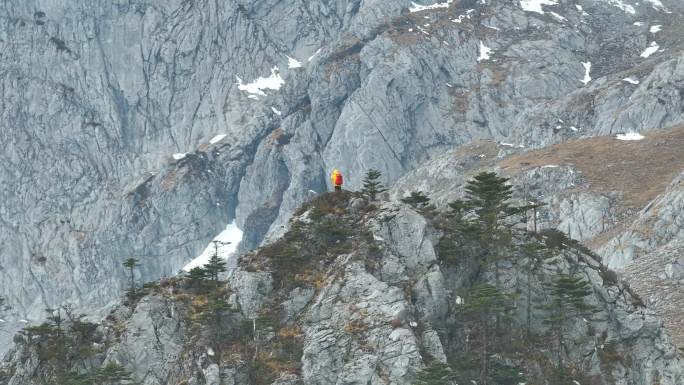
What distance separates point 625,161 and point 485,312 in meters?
117

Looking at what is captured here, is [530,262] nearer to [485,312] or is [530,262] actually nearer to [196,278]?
[485,312]

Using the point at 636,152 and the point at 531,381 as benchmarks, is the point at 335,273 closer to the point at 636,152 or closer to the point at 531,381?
the point at 531,381

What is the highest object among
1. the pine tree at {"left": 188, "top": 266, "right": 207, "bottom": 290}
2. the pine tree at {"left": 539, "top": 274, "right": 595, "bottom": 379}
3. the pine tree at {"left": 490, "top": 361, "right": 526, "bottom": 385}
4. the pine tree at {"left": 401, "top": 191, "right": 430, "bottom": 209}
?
the pine tree at {"left": 401, "top": 191, "right": 430, "bottom": 209}

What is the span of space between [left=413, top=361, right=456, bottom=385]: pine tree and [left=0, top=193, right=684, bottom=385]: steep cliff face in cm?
288

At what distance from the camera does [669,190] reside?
14375 cm

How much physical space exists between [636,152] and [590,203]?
67.6 ft

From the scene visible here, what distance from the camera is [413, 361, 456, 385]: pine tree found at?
56.1 m

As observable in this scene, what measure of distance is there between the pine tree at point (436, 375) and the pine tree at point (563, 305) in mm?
12107

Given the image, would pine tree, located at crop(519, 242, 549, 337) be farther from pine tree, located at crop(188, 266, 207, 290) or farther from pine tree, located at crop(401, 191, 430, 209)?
pine tree, located at crop(188, 266, 207, 290)

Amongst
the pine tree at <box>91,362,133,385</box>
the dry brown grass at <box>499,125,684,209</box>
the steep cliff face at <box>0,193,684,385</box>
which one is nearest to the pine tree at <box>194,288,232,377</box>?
the steep cliff face at <box>0,193,684,385</box>

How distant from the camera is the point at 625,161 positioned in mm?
173125

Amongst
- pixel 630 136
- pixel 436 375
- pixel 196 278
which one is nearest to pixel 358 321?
pixel 436 375

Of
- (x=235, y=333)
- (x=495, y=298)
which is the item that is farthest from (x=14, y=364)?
(x=495, y=298)

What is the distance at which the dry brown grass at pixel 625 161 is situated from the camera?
16112 cm
